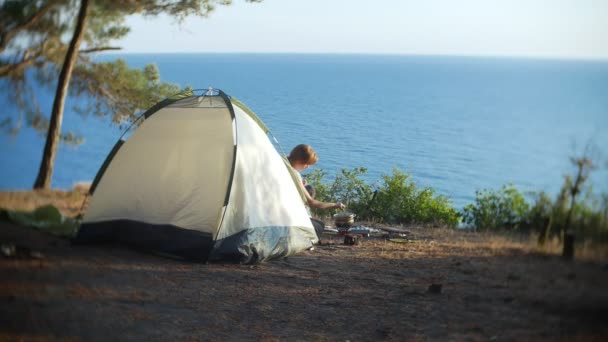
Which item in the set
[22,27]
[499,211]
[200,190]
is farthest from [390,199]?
[22,27]

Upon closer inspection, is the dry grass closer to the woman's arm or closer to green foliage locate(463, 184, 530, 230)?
the woman's arm

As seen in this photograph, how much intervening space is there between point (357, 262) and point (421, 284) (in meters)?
0.97

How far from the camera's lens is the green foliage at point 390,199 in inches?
332

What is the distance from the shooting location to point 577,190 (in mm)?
3719

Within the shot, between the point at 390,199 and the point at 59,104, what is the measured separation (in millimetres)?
4654

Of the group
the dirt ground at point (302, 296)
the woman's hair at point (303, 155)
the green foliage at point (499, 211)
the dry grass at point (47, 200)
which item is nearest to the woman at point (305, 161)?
the woman's hair at point (303, 155)

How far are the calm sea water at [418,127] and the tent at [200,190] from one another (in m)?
1.81

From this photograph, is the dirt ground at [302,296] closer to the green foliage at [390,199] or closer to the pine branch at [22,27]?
the green foliage at [390,199]

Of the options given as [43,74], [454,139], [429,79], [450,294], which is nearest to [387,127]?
[454,139]

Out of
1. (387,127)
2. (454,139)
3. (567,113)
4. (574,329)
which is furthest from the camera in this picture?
(454,139)

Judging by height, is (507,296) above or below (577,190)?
below

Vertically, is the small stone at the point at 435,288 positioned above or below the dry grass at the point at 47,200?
below

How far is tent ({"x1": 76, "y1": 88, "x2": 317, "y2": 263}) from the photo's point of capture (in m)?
5.62

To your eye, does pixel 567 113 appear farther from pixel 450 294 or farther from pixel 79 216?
pixel 79 216
